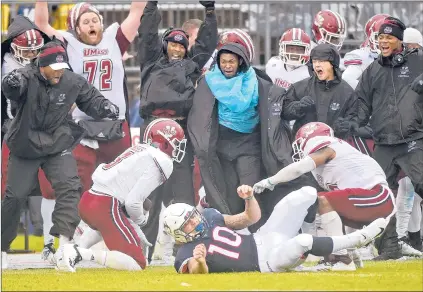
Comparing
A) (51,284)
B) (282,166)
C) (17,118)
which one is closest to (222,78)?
(282,166)

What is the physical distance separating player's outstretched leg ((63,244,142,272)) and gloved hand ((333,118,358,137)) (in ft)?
7.66

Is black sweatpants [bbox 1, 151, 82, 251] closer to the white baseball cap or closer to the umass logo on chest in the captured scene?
the umass logo on chest

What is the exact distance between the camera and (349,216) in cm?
1084

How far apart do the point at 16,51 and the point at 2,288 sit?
3728mm

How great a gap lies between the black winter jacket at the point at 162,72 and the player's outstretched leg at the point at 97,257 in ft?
5.85

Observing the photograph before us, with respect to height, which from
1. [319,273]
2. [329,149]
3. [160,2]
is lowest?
[319,273]

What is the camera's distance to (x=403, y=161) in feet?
39.7

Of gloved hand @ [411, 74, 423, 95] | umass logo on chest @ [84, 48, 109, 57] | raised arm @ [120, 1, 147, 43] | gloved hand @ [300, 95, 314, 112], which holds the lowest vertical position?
gloved hand @ [300, 95, 314, 112]

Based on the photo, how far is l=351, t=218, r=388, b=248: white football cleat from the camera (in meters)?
10.2

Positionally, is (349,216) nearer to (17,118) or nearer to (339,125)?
(339,125)

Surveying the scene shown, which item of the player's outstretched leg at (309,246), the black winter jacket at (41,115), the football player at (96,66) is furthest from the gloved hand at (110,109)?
the player's outstretched leg at (309,246)

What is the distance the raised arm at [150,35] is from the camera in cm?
1223

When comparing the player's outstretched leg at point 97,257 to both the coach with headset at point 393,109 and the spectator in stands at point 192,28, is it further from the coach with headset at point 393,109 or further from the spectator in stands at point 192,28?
the spectator in stands at point 192,28

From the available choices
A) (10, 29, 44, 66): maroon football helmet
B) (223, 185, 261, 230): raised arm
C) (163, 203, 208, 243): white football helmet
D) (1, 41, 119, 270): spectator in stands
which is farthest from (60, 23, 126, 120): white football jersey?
(163, 203, 208, 243): white football helmet
